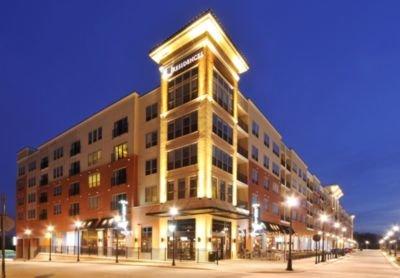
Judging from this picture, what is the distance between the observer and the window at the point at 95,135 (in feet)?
234

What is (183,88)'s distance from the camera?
5575 cm

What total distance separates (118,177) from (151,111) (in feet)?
34.3

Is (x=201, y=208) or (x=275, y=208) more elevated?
(x=201, y=208)

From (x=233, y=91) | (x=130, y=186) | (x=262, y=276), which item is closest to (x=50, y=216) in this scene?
(x=130, y=186)

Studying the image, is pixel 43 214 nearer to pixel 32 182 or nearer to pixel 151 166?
pixel 32 182

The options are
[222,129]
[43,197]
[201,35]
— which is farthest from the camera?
[43,197]

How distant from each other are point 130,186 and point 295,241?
51044 millimetres

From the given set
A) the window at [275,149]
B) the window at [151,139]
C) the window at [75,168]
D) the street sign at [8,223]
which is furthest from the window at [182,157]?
→ the street sign at [8,223]

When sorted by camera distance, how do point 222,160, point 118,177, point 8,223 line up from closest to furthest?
point 8,223, point 222,160, point 118,177

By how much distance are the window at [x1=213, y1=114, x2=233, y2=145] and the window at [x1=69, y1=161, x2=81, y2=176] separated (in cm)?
2880

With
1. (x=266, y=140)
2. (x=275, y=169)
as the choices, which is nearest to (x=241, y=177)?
(x=266, y=140)

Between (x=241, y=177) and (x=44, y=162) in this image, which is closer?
(x=241, y=177)

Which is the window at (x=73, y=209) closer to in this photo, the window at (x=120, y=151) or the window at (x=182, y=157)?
the window at (x=120, y=151)

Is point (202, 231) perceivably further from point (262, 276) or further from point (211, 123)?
point (262, 276)
